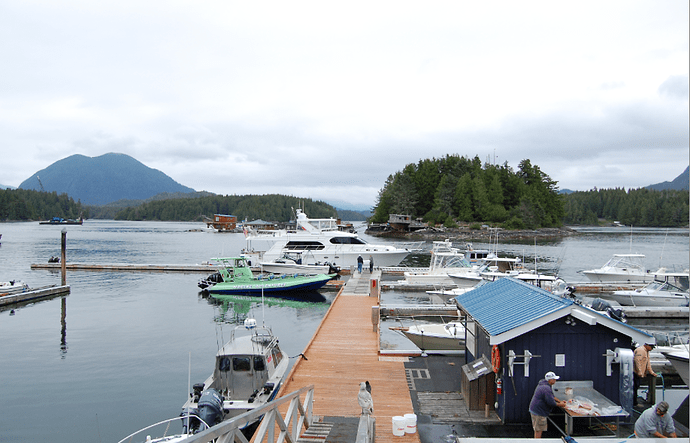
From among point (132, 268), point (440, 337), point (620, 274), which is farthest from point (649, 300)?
point (132, 268)

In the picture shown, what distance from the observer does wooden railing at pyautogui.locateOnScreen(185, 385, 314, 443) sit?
11.4 feet

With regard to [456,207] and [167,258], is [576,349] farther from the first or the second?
[456,207]

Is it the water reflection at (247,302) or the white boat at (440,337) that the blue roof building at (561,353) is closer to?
the white boat at (440,337)

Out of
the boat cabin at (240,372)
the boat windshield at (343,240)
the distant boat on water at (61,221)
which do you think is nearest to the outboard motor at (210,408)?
the boat cabin at (240,372)

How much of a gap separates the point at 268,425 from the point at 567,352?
549 centimetres

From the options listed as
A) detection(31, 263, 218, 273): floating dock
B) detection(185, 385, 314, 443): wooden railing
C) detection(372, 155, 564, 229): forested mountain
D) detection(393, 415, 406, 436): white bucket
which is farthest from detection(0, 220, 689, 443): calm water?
detection(372, 155, 564, 229): forested mountain

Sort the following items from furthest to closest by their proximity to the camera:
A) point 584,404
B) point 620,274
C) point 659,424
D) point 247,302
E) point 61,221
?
point 61,221 → point 620,274 → point 247,302 → point 584,404 → point 659,424

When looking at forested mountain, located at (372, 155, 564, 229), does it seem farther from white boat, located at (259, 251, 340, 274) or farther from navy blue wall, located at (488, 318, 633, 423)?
navy blue wall, located at (488, 318, 633, 423)

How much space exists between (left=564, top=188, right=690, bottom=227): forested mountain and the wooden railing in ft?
534

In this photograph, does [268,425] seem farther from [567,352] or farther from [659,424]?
[659,424]

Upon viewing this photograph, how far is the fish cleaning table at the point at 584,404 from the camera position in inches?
292

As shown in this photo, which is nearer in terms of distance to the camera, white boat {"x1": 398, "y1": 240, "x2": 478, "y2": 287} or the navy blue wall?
the navy blue wall

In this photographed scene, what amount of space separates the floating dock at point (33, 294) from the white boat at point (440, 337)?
→ 75.9ft

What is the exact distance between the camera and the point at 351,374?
11.1m
